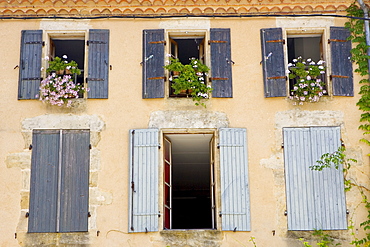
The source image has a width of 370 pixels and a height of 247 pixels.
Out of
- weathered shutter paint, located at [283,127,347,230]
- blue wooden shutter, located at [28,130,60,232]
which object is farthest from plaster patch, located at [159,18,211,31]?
blue wooden shutter, located at [28,130,60,232]

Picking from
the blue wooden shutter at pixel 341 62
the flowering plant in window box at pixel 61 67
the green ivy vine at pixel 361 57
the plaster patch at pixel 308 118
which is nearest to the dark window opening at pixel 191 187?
the plaster patch at pixel 308 118

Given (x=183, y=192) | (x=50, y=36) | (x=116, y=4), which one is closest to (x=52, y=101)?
(x=50, y=36)

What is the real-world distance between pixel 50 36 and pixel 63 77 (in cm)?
94

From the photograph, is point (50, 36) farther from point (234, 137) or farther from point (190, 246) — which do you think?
point (190, 246)

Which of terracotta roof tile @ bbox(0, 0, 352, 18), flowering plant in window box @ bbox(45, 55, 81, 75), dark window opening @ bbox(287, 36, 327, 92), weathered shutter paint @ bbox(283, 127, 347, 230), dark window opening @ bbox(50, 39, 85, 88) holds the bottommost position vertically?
weathered shutter paint @ bbox(283, 127, 347, 230)

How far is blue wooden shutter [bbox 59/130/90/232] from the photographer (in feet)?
30.7

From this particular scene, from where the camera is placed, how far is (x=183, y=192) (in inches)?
602

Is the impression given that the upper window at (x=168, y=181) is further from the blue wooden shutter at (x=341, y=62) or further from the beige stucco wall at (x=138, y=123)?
the blue wooden shutter at (x=341, y=62)

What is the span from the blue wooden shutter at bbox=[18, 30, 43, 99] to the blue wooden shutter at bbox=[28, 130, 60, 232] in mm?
725

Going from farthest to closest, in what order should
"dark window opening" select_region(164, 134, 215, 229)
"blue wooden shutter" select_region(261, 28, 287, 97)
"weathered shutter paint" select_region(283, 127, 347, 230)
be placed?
1. "dark window opening" select_region(164, 134, 215, 229)
2. "blue wooden shutter" select_region(261, 28, 287, 97)
3. "weathered shutter paint" select_region(283, 127, 347, 230)

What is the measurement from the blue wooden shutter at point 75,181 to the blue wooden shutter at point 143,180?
0.74m

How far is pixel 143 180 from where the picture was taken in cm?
949

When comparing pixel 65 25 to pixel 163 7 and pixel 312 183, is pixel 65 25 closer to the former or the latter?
pixel 163 7

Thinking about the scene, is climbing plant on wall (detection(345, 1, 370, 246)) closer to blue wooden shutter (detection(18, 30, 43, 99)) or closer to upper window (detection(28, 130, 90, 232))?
upper window (detection(28, 130, 90, 232))
